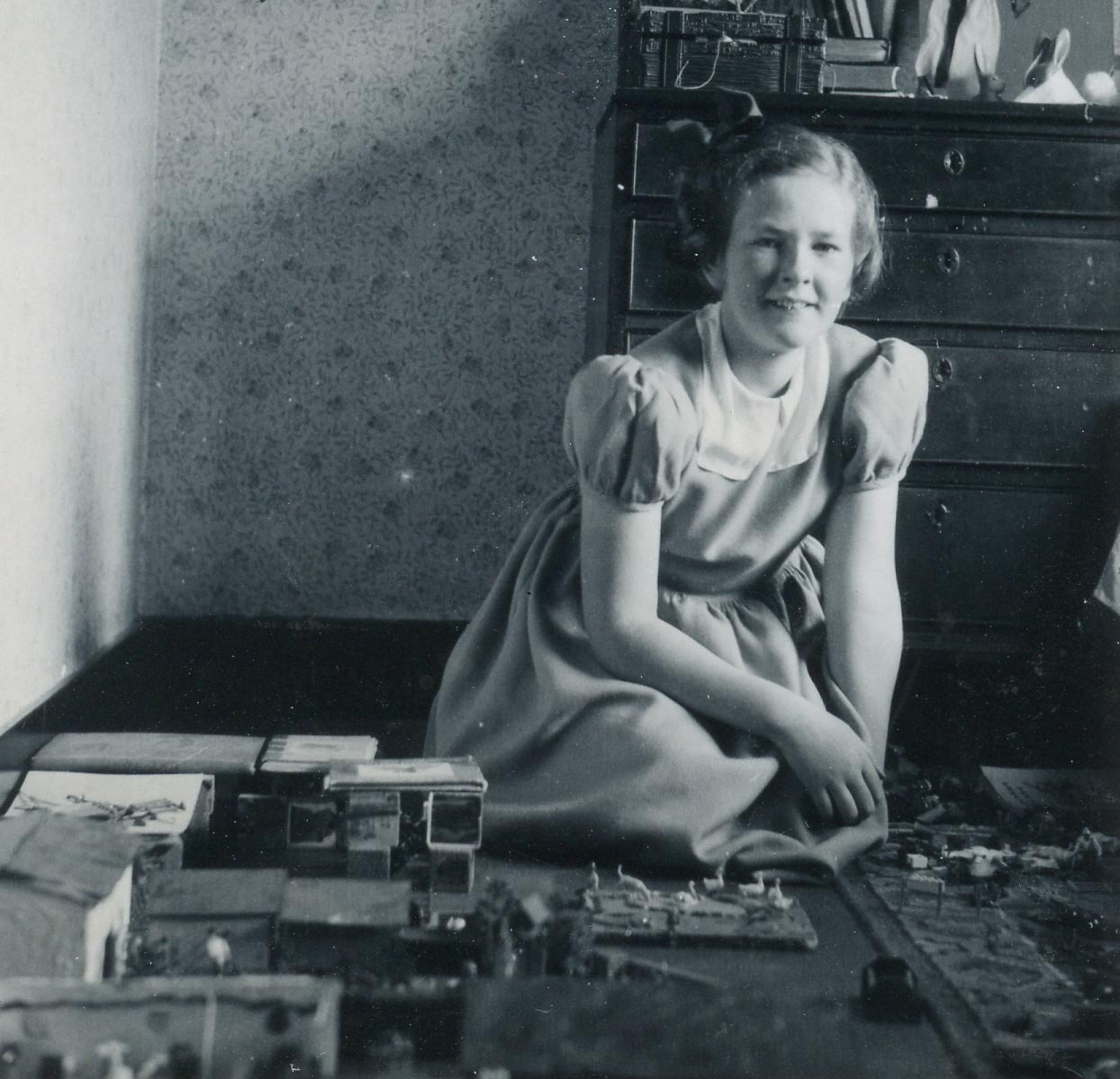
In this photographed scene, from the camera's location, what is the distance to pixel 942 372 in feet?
6.93

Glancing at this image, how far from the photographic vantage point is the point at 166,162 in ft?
8.02

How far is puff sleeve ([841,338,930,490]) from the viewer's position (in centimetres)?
156

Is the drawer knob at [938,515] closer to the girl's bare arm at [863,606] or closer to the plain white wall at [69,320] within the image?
the girl's bare arm at [863,606]

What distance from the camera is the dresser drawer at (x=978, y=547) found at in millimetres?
2127

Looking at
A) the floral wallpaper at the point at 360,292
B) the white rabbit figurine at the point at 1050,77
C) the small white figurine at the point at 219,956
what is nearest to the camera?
the small white figurine at the point at 219,956

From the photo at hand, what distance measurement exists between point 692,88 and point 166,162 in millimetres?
958

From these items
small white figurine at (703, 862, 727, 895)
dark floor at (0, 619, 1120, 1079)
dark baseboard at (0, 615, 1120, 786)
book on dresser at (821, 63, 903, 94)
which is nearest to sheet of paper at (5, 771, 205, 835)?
dark floor at (0, 619, 1120, 1079)

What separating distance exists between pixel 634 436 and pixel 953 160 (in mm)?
927

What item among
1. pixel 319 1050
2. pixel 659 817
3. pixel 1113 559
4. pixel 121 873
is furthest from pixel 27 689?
pixel 1113 559

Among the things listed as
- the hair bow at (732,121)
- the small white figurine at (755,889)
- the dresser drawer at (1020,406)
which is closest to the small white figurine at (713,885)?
the small white figurine at (755,889)

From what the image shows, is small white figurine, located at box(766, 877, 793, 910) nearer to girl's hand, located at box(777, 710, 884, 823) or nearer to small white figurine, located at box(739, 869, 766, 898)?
small white figurine, located at box(739, 869, 766, 898)

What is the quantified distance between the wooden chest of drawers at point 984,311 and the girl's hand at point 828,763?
0.71 metres

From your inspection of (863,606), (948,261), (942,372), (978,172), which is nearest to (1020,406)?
(942,372)

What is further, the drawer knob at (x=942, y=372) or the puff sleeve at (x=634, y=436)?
the drawer knob at (x=942, y=372)
